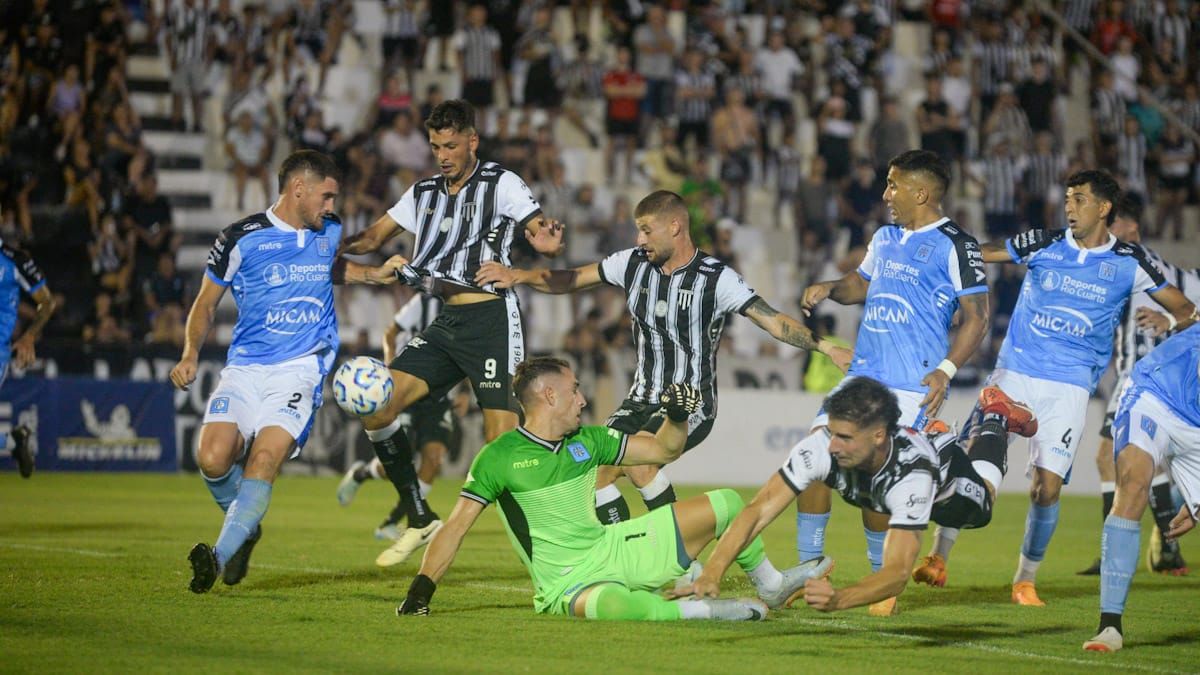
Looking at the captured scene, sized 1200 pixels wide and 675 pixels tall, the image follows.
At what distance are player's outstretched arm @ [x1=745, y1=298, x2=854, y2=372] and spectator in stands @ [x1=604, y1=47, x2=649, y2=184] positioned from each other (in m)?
15.5

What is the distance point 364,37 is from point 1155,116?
13.7 meters

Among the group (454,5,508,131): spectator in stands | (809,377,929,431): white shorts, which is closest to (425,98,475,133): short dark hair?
(809,377,929,431): white shorts

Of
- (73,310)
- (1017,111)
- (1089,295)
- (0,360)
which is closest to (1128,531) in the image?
(1089,295)

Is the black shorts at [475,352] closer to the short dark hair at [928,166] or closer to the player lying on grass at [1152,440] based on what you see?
the short dark hair at [928,166]

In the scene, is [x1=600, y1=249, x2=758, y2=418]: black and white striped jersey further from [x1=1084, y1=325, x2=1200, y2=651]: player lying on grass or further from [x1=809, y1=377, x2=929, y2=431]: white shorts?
[x1=1084, y1=325, x2=1200, y2=651]: player lying on grass

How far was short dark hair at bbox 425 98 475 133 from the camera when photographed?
10.1 meters

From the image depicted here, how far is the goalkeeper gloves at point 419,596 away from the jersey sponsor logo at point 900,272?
130 inches

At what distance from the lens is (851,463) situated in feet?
24.4

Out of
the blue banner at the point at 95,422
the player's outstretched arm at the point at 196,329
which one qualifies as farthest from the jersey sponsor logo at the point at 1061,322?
the blue banner at the point at 95,422

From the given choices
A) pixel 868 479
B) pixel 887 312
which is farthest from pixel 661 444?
pixel 887 312

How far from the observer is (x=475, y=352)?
10.3m

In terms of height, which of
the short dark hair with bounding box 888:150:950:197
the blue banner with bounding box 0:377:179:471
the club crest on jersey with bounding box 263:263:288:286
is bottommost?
the blue banner with bounding box 0:377:179:471

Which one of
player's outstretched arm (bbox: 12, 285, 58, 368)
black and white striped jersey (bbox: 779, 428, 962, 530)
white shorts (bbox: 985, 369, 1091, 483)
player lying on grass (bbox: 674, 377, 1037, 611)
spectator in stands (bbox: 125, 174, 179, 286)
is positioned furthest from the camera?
spectator in stands (bbox: 125, 174, 179, 286)

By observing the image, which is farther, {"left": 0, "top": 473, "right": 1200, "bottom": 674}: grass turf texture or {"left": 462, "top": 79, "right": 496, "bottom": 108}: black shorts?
{"left": 462, "top": 79, "right": 496, "bottom": 108}: black shorts
